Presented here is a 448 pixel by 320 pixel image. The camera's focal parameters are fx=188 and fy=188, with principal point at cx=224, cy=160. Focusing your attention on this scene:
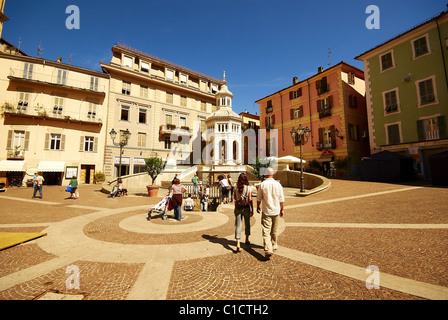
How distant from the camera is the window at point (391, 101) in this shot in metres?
18.9

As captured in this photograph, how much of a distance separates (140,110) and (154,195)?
17.3m

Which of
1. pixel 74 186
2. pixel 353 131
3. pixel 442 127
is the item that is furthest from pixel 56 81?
pixel 442 127

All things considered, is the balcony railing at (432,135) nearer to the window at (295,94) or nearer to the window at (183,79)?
the window at (295,94)

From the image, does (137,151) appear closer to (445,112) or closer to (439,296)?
(439,296)

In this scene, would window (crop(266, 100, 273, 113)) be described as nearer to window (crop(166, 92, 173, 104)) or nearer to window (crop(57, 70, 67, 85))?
window (crop(166, 92, 173, 104))

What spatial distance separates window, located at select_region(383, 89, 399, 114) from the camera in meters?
18.9

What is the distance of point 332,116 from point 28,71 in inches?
1420

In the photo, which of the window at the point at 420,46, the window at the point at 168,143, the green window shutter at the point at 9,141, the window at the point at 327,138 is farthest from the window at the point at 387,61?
the green window shutter at the point at 9,141

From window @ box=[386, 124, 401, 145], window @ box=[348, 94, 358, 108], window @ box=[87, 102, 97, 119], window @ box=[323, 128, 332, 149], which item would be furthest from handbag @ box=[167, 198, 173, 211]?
window @ box=[348, 94, 358, 108]

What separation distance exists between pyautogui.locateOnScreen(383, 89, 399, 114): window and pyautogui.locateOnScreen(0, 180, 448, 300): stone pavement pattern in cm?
1718

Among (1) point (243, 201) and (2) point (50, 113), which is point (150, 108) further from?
(1) point (243, 201)

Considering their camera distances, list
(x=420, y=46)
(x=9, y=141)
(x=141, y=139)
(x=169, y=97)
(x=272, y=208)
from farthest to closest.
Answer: (x=169, y=97) < (x=141, y=139) < (x=9, y=141) < (x=420, y=46) < (x=272, y=208)

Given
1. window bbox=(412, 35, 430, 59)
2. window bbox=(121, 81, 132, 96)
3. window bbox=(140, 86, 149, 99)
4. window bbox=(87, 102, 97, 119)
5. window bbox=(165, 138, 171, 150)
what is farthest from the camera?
window bbox=(165, 138, 171, 150)

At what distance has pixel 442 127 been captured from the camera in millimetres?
15883
